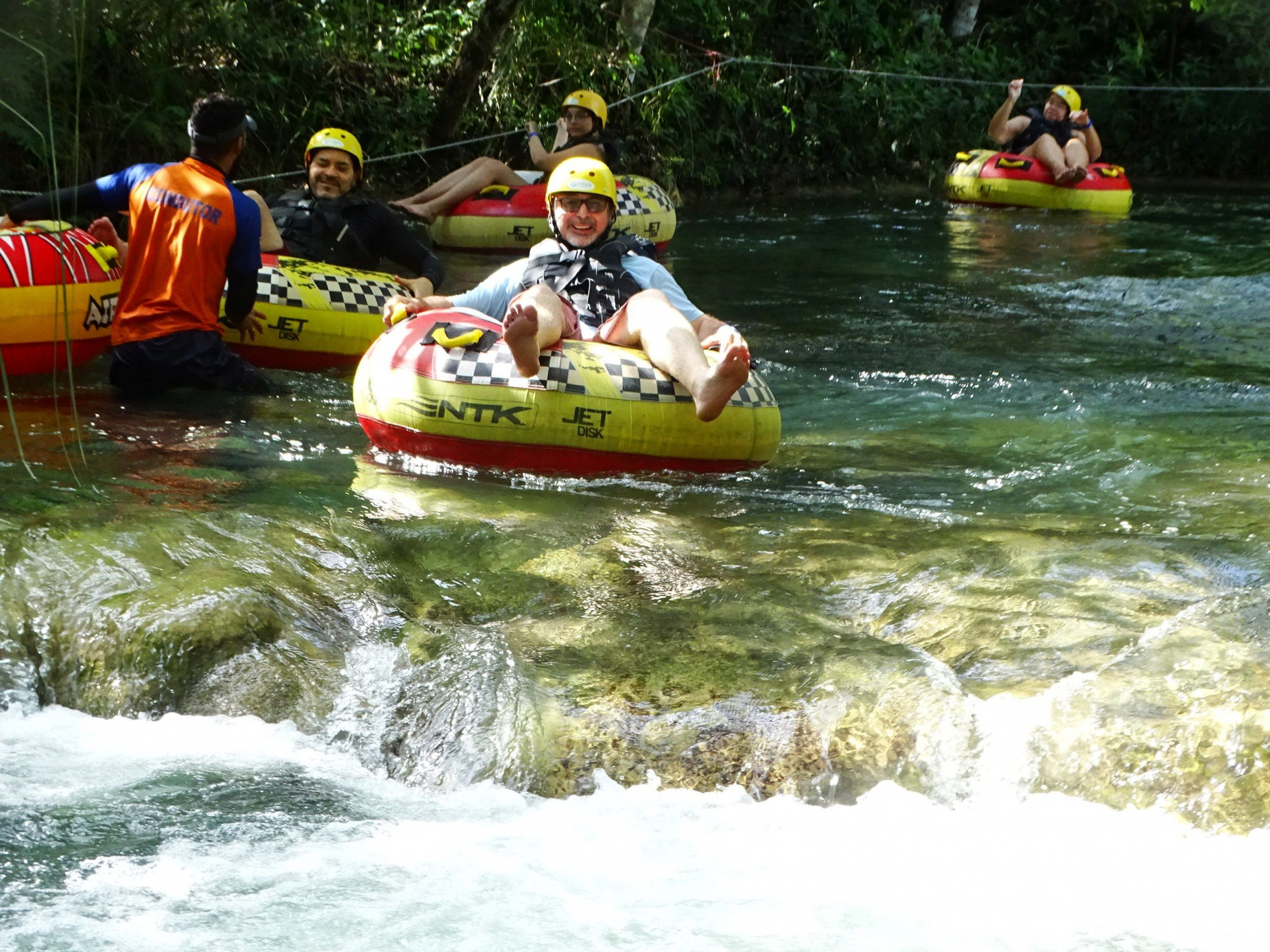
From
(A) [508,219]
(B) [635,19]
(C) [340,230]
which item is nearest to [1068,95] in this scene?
(B) [635,19]

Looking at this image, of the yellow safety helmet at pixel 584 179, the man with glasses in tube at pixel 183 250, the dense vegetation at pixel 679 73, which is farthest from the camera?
the dense vegetation at pixel 679 73

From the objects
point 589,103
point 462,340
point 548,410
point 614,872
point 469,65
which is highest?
point 469,65

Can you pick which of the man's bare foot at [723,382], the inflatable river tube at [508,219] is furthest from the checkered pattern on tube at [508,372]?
the inflatable river tube at [508,219]

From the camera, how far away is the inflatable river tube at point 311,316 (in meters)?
6.87

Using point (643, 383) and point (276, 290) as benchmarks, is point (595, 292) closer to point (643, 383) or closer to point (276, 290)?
point (643, 383)

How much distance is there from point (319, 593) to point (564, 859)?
1.30m

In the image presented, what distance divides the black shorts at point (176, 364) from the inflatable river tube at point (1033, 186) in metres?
11.1

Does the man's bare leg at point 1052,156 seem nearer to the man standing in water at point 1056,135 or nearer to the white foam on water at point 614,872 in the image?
the man standing in water at point 1056,135

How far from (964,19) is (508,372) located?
54.8ft

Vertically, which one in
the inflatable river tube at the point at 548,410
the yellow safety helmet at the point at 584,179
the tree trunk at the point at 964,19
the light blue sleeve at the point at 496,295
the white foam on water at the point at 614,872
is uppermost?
the tree trunk at the point at 964,19

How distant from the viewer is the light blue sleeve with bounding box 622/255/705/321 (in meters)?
5.66

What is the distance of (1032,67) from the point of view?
66.1ft

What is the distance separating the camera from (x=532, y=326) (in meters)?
4.90

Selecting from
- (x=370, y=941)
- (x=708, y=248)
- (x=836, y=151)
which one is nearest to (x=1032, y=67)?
(x=836, y=151)
